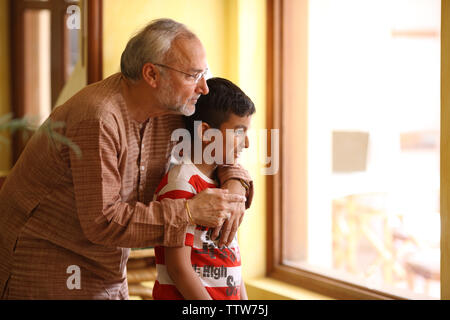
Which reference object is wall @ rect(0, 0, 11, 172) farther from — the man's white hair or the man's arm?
the man's arm

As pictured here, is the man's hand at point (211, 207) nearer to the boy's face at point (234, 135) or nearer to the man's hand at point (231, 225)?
the man's hand at point (231, 225)

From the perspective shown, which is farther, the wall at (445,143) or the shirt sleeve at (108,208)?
the wall at (445,143)

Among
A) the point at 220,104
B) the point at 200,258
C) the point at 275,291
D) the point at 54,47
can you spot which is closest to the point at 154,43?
the point at 220,104

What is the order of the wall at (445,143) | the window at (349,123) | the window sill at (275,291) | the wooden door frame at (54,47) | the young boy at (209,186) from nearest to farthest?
the young boy at (209,186) → the wall at (445,143) → the wooden door frame at (54,47) → the window sill at (275,291) → the window at (349,123)

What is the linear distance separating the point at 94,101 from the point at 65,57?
142 centimetres

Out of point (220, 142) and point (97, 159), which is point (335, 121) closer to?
point (220, 142)

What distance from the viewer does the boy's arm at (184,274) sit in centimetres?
115

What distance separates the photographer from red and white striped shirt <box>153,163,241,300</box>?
121 cm

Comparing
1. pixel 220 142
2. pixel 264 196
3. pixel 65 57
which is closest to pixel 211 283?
pixel 220 142

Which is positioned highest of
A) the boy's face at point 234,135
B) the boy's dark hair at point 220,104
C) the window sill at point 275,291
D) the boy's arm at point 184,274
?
the boy's dark hair at point 220,104

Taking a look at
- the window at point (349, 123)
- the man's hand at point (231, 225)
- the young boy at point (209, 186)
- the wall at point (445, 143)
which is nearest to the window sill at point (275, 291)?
the window at point (349, 123)

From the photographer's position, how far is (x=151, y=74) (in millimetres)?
1207

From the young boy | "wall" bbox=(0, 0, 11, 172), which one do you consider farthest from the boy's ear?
"wall" bbox=(0, 0, 11, 172)

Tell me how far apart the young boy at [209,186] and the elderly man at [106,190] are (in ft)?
0.18
